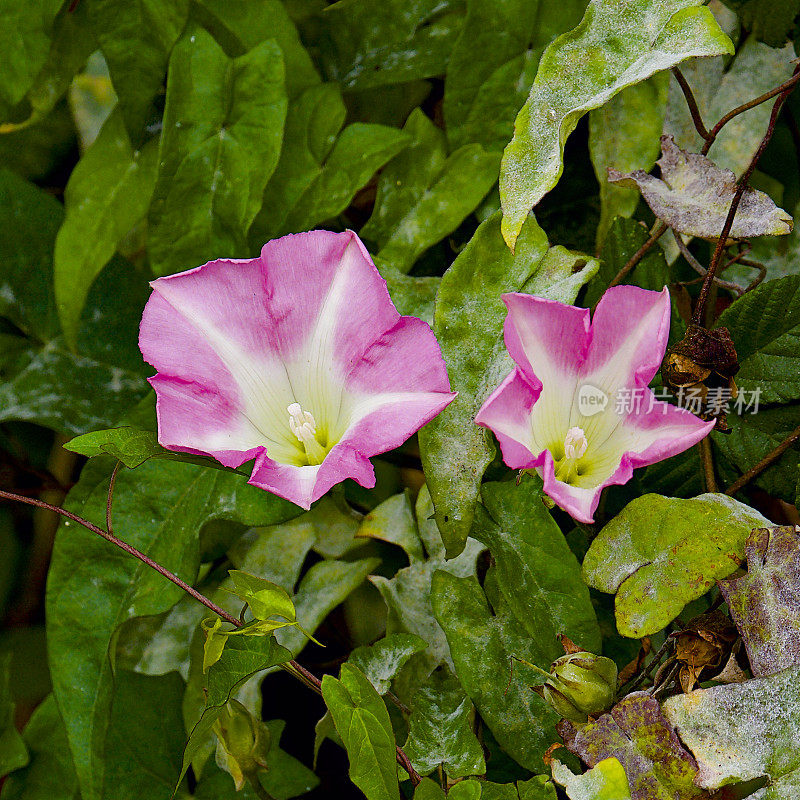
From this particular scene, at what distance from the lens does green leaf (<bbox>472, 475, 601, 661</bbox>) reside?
1.71ft

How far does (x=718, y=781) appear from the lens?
17.6 inches

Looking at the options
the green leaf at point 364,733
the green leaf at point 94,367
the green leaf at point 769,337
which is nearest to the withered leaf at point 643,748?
the green leaf at point 364,733

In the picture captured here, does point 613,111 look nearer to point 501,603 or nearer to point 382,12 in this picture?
point 382,12

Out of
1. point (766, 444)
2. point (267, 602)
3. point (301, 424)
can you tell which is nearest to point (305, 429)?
point (301, 424)

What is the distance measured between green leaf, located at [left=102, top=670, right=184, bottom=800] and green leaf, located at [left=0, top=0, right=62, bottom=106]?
50 cm

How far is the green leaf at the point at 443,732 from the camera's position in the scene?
0.52m

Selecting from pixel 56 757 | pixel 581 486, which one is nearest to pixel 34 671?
pixel 56 757

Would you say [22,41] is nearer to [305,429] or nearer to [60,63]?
[60,63]

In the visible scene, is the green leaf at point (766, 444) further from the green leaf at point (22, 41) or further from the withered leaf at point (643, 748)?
the green leaf at point (22, 41)

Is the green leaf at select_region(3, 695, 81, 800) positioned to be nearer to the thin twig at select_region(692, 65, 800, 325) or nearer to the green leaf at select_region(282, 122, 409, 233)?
the green leaf at select_region(282, 122, 409, 233)

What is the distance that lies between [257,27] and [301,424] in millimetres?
367

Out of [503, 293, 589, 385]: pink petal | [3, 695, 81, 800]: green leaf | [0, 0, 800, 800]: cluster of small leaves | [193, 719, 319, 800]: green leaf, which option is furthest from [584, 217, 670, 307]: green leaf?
[3, 695, 81, 800]: green leaf

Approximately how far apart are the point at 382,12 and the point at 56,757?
719 mm

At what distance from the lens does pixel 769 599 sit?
0.47 metres
